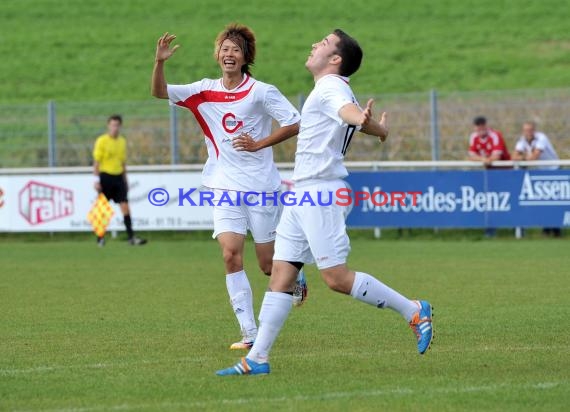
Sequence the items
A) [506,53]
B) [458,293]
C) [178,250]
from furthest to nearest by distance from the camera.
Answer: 1. [506,53]
2. [178,250]
3. [458,293]

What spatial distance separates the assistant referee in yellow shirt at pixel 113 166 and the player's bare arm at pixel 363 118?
13839mm

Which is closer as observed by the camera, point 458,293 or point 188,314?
point 188,314

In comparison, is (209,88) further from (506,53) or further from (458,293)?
(506,53)

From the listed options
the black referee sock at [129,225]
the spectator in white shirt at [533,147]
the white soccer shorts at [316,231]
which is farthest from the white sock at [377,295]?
the spectator in white shirt at [533,147]

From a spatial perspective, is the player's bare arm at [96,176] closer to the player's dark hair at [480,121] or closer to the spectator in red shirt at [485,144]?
the spectator in red shirt at [485,144]

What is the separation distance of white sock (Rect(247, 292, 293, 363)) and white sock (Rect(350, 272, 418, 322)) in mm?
455

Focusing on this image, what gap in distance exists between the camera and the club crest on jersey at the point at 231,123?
390 inches

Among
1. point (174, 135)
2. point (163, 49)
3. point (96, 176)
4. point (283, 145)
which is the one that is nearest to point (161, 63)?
point (163, 49)

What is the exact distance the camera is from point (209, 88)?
1002 cm

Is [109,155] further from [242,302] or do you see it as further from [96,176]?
[242,302]

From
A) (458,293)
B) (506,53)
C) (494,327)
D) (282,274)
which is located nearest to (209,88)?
(282,274)

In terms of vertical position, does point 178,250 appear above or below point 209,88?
below

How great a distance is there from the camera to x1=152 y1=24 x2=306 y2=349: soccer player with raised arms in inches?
388

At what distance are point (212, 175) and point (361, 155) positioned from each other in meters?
14.4
